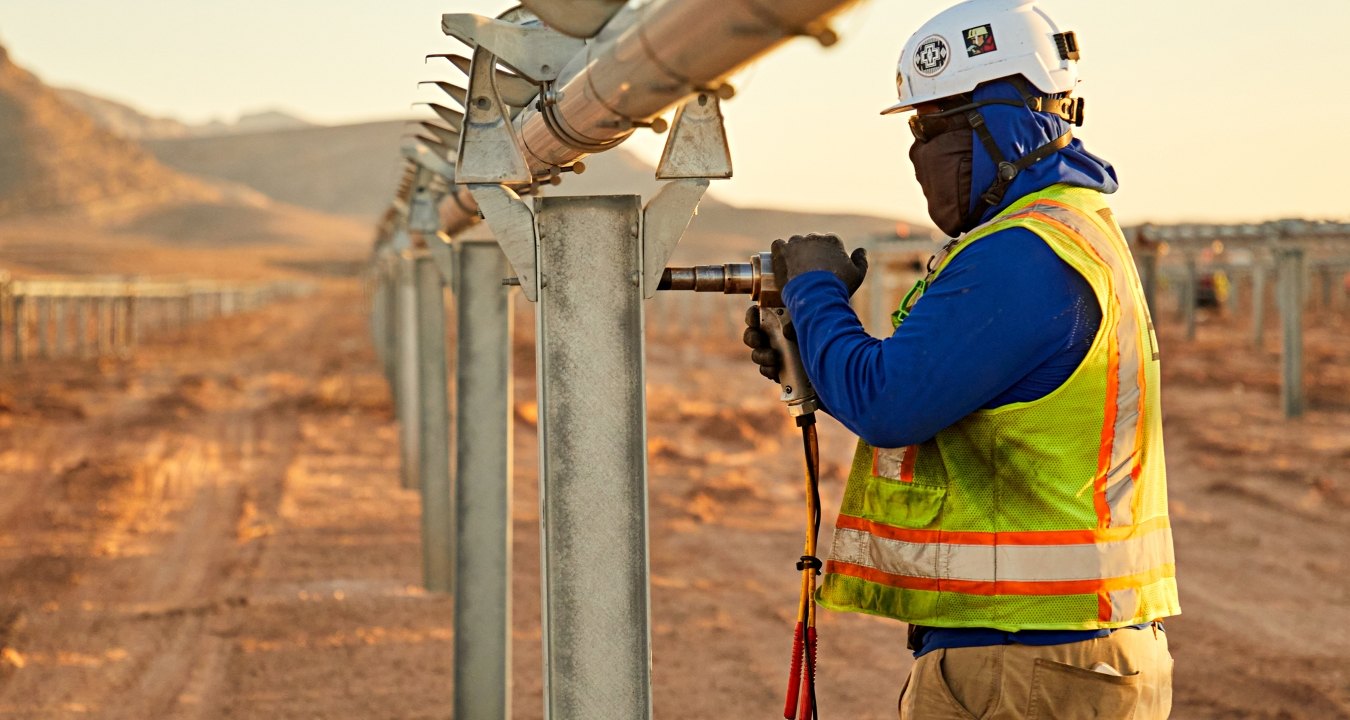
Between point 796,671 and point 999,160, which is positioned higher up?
point 999,160

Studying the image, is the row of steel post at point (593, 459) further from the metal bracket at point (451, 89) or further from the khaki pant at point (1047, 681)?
the metal bracket at point (451, 89)

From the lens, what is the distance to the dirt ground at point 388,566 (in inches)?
244

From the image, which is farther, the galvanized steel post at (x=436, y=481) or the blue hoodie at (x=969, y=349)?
the galvanized steel post at (x=436, y=481)

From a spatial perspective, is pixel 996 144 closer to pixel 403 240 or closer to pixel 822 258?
pixel 822 258

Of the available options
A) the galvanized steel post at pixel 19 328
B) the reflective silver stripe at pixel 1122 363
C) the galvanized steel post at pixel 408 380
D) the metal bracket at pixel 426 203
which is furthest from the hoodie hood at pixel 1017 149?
the galvanized steel post at pixel 19 328

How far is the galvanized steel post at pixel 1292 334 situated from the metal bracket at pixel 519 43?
52.2 feet

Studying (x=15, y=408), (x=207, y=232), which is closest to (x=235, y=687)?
(x=15, y=408)

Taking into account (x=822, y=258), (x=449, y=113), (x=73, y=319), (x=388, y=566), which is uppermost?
(x=73, y=319)

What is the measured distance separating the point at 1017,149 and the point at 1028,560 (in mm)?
760

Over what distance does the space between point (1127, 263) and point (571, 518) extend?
3.87ft

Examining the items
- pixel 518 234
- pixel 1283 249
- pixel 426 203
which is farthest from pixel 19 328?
pixel 518 234

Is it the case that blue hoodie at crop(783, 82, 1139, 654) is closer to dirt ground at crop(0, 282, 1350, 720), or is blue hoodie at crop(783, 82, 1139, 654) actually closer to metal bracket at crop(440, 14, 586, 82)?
metal bracket at crop(440, 14, 586, 82)

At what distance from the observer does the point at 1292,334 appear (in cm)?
1670

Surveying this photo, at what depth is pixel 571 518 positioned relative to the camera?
273 centimetres
